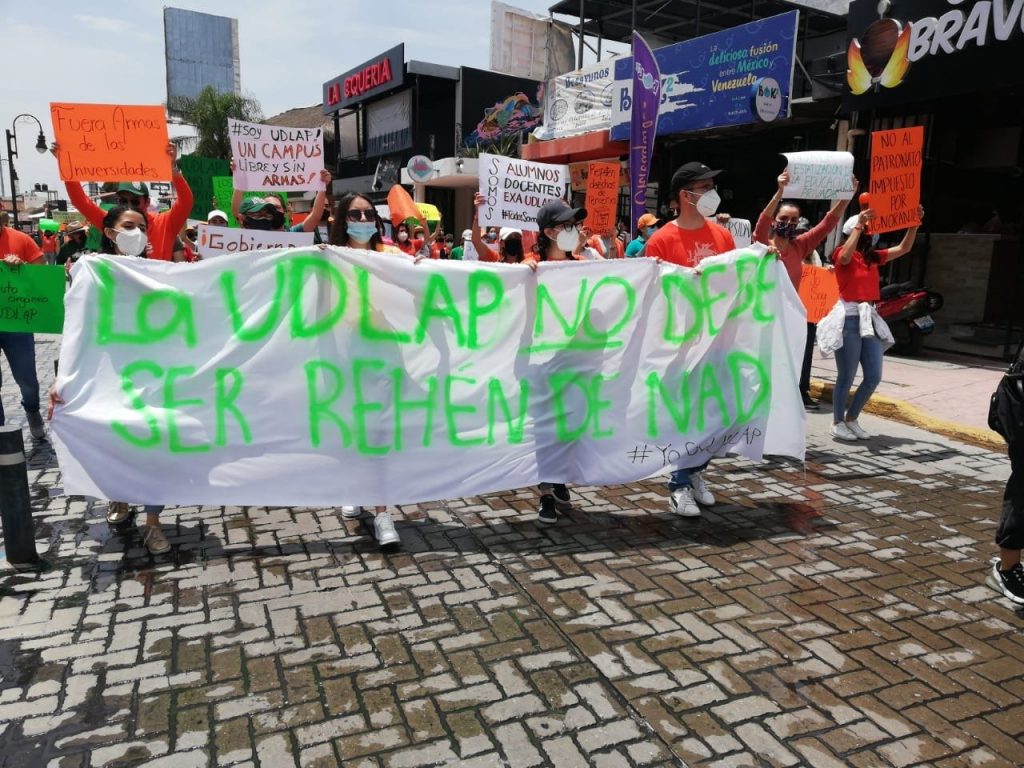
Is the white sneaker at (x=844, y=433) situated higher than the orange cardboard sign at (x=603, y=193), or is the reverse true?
the orange cardboard sign at (x=603, y=193)

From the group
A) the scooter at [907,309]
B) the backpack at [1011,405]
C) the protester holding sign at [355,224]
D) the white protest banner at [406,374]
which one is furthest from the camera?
the scooter at [907,309]

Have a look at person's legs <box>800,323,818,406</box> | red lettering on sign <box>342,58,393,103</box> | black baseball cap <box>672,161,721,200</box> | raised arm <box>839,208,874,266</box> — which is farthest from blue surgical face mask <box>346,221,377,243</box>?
red lettering on sign <box>342,58,393,103</box>

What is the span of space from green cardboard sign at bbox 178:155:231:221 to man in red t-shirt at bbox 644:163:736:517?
249 inches

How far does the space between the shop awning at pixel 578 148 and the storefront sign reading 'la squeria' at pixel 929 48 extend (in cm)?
549

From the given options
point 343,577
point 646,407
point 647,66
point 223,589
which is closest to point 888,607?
point 646,407

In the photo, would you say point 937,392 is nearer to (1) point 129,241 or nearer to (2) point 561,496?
(2) point 561,496

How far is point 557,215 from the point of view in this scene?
4.66m

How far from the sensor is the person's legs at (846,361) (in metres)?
6.39

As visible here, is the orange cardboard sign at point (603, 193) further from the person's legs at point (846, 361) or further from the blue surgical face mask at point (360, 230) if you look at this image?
the blue surgical face mask at point (360, 230)

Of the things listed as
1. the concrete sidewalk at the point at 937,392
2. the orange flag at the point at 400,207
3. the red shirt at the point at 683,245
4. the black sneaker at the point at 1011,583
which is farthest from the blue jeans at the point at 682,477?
the orange flag at the point at 400,207

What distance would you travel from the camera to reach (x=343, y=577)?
12.6ft

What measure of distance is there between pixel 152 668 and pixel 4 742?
531 millimetres

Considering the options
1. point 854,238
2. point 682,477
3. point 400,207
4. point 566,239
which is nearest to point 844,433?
point 854,238

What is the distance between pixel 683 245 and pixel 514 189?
2.15m
